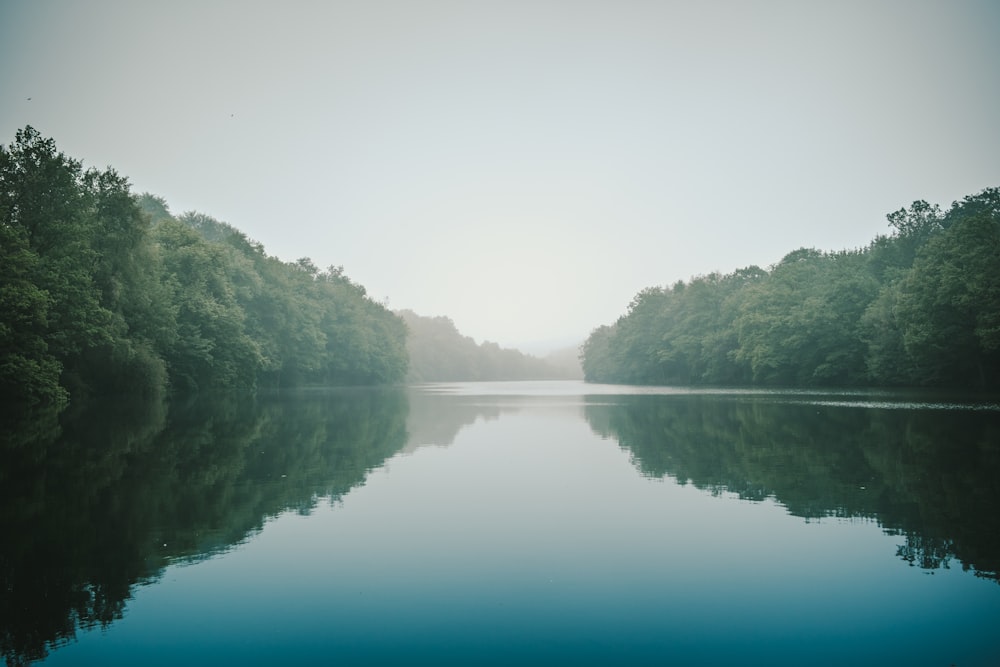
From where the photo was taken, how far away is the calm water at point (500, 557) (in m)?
6.31

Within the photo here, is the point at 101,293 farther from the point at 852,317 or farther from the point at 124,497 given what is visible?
the point at 852,317

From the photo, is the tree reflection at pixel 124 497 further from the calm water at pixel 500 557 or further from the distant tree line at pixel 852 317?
the distant tree line at pixel 852 317

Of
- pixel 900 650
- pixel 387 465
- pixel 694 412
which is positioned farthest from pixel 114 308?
pixel 900 650

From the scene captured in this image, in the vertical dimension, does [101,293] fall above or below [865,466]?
above

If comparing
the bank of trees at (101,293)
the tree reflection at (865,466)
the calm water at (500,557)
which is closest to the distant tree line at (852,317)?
the tree reflection at (865,466)

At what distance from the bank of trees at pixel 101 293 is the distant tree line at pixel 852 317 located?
2272 inches

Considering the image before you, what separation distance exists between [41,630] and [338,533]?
445 centimetres

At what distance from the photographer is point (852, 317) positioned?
71812 millimetres

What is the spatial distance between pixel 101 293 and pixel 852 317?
72224 millimetres

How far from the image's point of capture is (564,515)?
472 inches

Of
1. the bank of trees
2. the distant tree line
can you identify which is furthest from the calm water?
the distant tree line

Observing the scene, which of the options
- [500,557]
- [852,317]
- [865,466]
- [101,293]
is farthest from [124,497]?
[852,317]

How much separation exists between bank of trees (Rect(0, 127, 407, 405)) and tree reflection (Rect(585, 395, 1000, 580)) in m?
28.1

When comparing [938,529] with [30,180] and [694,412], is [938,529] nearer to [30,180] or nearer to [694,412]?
[694,412]
